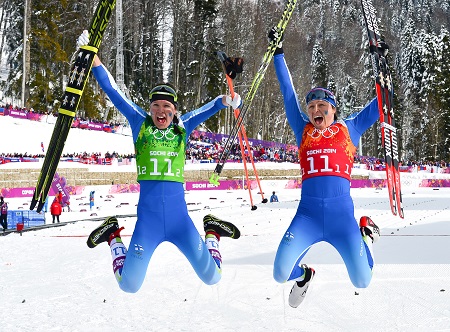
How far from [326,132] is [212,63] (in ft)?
163

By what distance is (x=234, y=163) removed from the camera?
37.0m

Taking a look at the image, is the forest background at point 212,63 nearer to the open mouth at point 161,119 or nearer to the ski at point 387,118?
the ski at point 387,118

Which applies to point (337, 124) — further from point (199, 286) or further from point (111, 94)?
point (199, 286)

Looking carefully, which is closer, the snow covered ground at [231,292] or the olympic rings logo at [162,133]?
the olympic rings logo at [162,133]

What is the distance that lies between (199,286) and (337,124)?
5.28 m

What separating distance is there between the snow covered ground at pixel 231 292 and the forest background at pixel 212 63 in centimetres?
2524

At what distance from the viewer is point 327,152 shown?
623 centimetres

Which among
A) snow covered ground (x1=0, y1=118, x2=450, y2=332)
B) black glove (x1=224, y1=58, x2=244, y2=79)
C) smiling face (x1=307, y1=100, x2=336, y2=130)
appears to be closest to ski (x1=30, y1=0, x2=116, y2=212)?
black glove (x1=224, y1=58, x2=244, y2=79)

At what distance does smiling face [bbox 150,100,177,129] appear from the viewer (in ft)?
20.2

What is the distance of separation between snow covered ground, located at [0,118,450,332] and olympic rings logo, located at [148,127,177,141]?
358 cm

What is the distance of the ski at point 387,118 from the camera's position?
21.5ft

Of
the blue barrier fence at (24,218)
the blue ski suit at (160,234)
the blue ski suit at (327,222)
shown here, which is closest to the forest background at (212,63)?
the blue barrier fence at (24,218)

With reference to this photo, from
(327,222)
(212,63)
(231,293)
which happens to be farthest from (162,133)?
(212,63)

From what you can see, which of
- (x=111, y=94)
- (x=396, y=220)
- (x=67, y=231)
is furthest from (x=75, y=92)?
(x=396, y=220)
